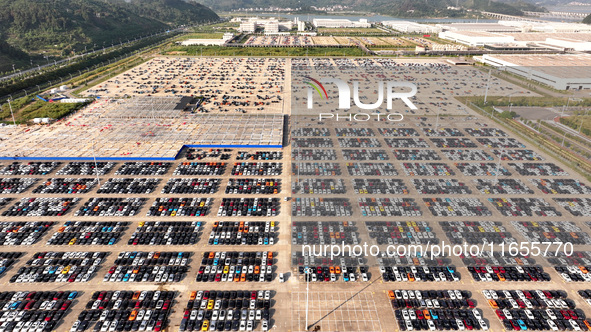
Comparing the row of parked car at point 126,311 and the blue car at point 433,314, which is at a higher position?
the blue car at point 433,314

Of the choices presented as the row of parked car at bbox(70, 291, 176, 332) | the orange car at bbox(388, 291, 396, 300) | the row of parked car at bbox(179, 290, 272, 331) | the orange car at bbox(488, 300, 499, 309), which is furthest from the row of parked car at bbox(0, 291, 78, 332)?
the orange car at bbox(488, 300, 499, 309)

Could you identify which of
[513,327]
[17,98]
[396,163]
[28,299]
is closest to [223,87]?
[17,98]

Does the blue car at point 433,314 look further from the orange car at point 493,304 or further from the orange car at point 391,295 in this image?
the orange car at point 493,304

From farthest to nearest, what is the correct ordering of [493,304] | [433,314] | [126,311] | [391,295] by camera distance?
[391,295]
[493,304]
[126,311]
[433,314]

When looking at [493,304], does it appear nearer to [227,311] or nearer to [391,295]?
[391,295]

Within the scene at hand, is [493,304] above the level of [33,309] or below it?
above

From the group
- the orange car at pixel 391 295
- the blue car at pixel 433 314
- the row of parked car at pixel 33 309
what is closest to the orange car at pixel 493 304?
the blue car at pixel 433 314

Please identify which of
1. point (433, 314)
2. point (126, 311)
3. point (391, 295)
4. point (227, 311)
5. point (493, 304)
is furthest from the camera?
point (391, 295)

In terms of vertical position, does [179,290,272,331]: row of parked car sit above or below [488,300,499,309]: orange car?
below

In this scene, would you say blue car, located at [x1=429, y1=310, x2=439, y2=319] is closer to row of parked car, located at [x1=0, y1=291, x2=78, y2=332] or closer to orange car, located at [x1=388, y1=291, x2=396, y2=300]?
orange car, located at [x1=388, y1=291, x2=396, y2=300]

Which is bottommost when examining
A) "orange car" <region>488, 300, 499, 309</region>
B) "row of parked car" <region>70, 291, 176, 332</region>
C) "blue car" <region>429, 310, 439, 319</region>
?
"row of parked car" <region>70, 291, 176, 332</region>

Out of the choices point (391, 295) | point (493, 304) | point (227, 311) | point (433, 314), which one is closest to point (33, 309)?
point (227, 311)

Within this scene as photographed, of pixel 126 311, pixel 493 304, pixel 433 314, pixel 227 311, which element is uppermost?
pixel 493 304
